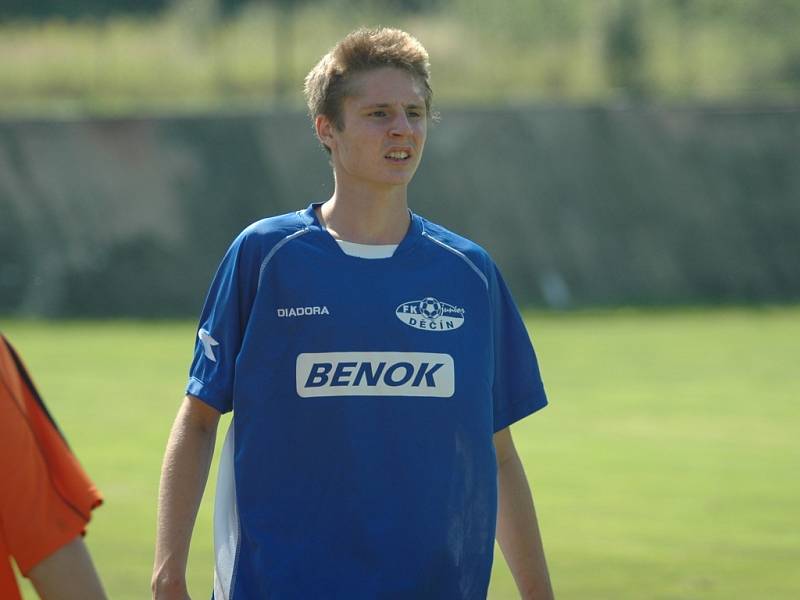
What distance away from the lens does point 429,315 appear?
141 inches

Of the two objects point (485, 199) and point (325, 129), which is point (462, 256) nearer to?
point (325, 129)

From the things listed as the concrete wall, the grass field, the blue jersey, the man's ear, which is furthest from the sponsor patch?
the concrete wall

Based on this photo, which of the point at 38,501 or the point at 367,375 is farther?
the point at 367,375

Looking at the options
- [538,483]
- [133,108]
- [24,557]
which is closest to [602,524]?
[538,483]

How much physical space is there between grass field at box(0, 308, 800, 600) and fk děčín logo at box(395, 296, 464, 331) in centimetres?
346

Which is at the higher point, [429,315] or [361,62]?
[361,62]

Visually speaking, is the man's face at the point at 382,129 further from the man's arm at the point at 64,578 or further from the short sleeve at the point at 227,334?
the man's arm at the point at 64,578

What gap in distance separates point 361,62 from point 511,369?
81 centimetres

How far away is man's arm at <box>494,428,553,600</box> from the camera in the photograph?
3.80 m

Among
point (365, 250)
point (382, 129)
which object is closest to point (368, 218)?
point (365, 250)

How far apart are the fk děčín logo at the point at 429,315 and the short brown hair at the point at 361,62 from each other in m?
0.47

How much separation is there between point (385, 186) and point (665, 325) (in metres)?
13.8

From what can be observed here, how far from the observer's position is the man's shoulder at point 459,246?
3.70 m

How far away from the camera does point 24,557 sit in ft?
9.24
